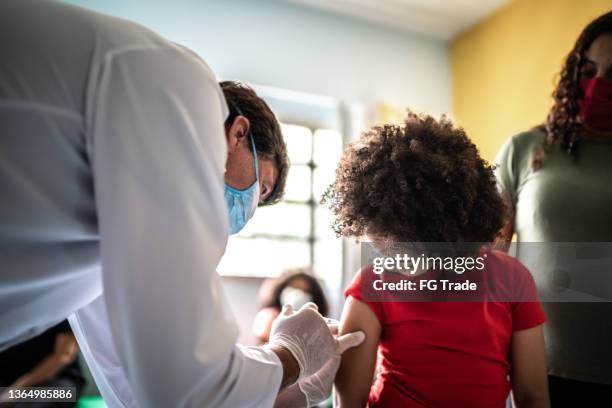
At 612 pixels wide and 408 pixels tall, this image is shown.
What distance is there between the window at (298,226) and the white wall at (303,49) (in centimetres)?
42

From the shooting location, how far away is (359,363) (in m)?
1.15

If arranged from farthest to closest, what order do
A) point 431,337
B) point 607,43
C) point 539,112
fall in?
point 539,112 → point 607,43 → point 431,337

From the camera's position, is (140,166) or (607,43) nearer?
(140,166)

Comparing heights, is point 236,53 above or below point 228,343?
above

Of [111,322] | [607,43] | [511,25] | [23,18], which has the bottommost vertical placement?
[111,322]

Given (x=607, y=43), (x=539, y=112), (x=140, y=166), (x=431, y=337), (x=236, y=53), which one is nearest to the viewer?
(x=140, y=166)

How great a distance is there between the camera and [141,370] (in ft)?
2.33

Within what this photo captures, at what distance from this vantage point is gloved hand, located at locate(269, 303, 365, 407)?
1.05 m

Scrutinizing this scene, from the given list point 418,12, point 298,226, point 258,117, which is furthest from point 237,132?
point 418,12

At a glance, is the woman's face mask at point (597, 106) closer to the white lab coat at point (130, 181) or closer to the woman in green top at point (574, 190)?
the woman in green top at point (574, 190)

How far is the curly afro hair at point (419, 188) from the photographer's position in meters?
1.14

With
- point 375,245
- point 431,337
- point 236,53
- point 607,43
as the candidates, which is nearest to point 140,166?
point 375,245

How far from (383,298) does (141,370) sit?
65 centimetres

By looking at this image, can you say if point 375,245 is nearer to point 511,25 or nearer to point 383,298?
point 383,298
